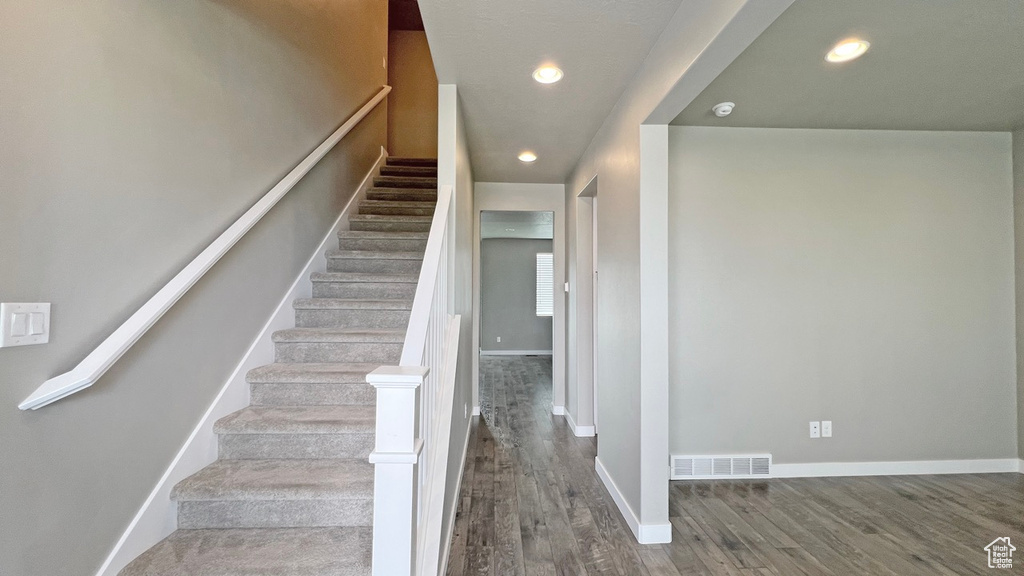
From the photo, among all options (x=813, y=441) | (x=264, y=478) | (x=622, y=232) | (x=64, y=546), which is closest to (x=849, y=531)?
(x=813, y=441)

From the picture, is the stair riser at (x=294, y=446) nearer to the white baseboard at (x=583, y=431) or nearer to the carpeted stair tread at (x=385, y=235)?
the carpeted stair tread at (x=385, y=235)

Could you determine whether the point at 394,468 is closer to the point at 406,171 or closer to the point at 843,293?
the point at 843,293

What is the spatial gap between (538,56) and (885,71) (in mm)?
1816

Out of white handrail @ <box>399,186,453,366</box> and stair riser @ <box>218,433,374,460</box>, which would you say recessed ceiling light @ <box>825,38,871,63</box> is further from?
stair riser @ <box>218,433,374,460</box>

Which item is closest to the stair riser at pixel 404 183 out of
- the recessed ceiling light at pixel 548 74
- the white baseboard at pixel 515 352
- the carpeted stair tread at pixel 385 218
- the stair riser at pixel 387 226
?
the carpeted stair tread at pixel 385 218

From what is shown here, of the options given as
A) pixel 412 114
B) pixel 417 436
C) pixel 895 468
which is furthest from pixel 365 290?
pixel 895 468

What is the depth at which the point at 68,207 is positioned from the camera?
128cm

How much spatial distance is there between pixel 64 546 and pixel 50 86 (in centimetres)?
132

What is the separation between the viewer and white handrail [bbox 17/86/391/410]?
1197mm

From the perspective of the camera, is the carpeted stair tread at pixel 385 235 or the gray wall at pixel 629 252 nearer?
the gray wall at pixel 629 252

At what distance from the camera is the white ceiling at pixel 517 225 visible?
5.99 m

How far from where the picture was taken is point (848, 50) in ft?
6.66

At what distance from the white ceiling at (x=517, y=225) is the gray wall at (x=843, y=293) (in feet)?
8.55

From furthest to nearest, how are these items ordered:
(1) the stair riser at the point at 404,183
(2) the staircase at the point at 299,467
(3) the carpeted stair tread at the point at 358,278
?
(1) the stair riser at the point at 404,183 < (3) the carpeted stair tread at the point at 358,278 < (2) the staircase at the point at 299,467
